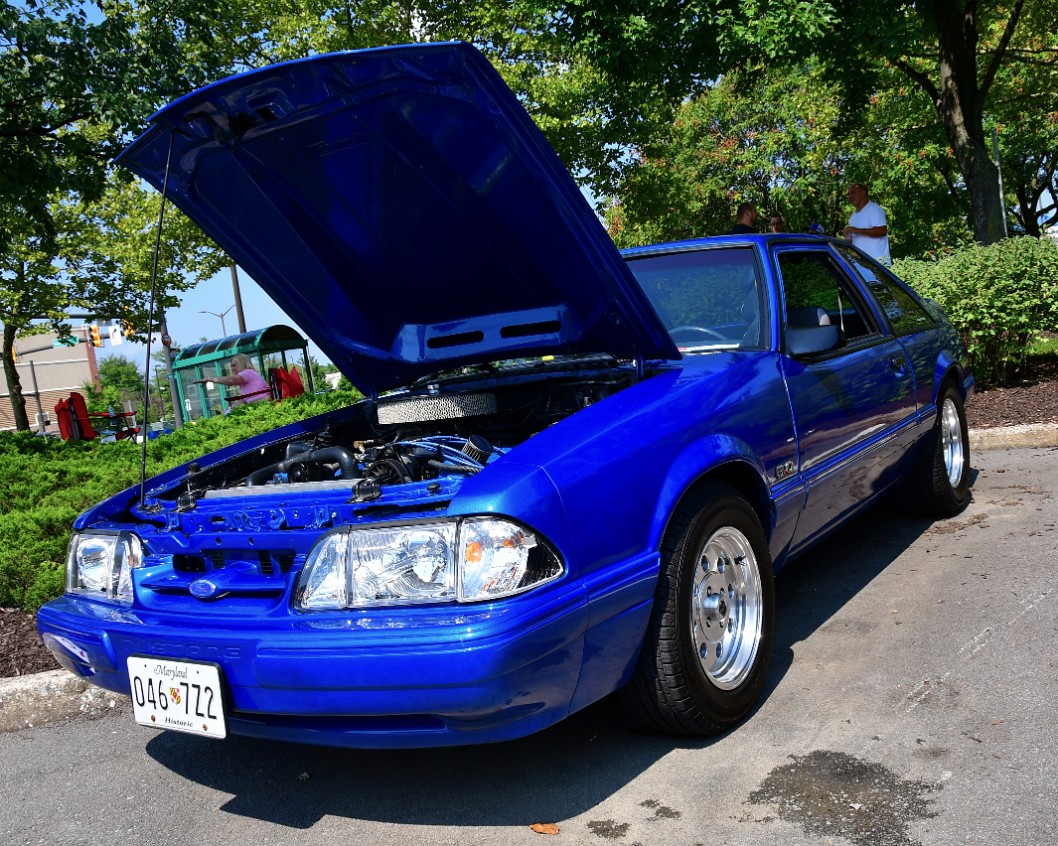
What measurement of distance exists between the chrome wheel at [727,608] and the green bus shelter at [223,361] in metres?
17.8

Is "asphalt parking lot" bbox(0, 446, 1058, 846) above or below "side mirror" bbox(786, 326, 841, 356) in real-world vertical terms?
below

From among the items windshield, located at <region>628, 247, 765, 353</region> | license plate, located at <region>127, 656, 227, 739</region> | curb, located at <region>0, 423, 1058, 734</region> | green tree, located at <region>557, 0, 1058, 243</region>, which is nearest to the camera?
license plate, located at <region>127, 656, 227, 739</region>

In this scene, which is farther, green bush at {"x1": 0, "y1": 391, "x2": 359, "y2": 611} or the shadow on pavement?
green bush at {"x1": 0, "y1": 391, "x2": 359, "y2": 611}

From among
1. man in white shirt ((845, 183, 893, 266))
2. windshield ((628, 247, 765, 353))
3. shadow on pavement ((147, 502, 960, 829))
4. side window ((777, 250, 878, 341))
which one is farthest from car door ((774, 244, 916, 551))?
man in white shirt ((845, 183, 893, 266))

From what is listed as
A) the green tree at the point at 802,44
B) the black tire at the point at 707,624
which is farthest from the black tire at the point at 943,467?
the green tree at the point at 802,44

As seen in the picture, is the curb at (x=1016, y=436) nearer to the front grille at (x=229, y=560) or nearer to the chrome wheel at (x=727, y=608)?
the chrome wheel at (x=727, y=608)

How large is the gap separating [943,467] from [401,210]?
3.33 metres

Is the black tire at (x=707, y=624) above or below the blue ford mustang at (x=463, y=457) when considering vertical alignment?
below

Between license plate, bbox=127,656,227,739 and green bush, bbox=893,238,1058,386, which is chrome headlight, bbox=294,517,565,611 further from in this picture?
green bush, bbox=893,238,1058,386

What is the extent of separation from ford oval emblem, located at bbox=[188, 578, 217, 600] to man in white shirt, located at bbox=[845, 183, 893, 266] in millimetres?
7377

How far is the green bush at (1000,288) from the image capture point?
8.03m

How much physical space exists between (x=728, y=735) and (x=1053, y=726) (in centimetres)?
93

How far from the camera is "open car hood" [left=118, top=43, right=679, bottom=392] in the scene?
2.73m

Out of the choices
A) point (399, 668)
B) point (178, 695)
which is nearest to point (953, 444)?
point (399, 668)
